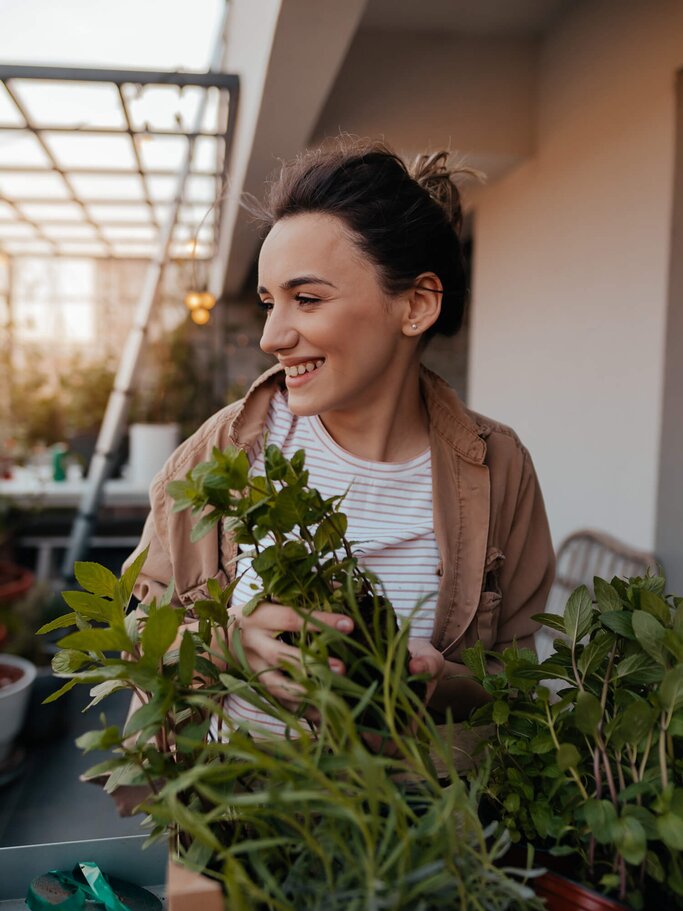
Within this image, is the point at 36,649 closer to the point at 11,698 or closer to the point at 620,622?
the point at 11,698

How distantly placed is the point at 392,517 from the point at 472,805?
0.58m

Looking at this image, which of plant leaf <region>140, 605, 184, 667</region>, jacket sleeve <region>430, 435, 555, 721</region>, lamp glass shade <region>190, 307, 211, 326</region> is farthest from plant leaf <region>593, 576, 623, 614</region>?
lamp glass shade <region>190, 307, 211, 326</region>

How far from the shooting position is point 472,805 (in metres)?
0.50

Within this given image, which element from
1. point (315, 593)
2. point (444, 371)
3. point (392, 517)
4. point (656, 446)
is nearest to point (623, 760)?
point (315, 593)

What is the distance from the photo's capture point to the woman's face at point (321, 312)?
2.96 ft

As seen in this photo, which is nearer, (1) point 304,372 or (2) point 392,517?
(1) point 304,372

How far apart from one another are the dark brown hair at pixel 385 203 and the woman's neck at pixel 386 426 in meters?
0.14

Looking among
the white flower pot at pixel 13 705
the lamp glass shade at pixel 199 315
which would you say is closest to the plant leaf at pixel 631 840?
the white flower pot at pixel 13 705

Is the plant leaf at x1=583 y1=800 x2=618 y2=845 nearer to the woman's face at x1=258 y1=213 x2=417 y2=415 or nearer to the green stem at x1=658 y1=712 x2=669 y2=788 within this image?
the green stem at x1=658 y1=712 x2=669 y2=788

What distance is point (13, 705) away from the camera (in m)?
2.90

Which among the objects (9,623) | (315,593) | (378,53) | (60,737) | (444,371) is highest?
(378,53)

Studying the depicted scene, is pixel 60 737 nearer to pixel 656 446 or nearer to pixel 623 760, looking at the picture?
pixel 656 446

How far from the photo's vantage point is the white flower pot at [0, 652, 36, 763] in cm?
287

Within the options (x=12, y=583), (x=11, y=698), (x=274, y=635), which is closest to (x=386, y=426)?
(x=274, y=635)
